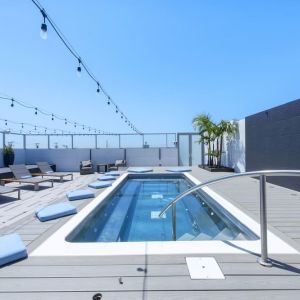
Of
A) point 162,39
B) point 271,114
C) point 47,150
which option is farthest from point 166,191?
point 47,150

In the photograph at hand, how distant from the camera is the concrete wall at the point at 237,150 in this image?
348 inches

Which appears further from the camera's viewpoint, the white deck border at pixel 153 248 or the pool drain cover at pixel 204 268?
the white deck border at pixel 153 248

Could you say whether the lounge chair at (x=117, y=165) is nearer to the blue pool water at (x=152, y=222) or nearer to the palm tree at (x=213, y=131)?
the palm tree at (x=213, y=131)

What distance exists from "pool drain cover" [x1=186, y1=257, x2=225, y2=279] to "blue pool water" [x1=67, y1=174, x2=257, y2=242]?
86 cm

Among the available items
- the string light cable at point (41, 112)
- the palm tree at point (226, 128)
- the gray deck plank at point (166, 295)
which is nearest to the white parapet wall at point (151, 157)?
the string light cable at point (41, 112)

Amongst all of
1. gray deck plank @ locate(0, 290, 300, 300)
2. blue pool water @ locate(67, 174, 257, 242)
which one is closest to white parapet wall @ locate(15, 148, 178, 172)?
blue pool water @ locate(67, 174, 257, 242)

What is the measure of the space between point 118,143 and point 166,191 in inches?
247

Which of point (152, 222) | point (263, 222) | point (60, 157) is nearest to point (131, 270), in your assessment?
point (263, 222)

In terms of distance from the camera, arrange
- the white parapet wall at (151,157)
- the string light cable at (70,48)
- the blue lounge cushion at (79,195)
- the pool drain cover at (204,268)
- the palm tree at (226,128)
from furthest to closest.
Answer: the white parapet wall at (151,157)
the palm tree at (226,128)
the blue lounge cushion at (79,195)
the string light cable at (70,48)
the pool drain cover at (204,268)

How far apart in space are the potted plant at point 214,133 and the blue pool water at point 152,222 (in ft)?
12.8

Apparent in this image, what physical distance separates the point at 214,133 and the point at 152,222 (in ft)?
19.7

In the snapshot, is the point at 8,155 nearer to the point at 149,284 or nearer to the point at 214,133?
the point at 214,133

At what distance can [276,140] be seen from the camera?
6520mm

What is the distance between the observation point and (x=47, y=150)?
1305 centimetres
